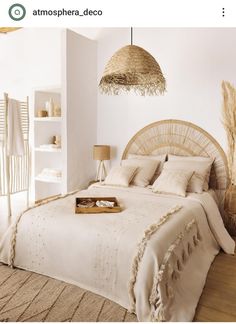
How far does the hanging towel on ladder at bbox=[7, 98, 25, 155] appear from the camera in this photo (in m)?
3.86

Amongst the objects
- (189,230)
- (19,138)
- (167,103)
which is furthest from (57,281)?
(167,103)

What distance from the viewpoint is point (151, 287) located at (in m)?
1.84

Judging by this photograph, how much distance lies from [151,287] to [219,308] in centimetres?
54

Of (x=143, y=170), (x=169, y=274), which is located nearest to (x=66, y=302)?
(x=169, y=274)

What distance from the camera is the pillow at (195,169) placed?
3.20 metres

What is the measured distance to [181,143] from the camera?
3742 millimetres

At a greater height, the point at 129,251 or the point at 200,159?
the point at 200,159

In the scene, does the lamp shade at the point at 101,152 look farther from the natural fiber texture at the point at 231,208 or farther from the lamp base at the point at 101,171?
the natural fiber texture at the point at 231,208

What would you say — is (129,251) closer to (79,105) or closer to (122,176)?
(122,176)

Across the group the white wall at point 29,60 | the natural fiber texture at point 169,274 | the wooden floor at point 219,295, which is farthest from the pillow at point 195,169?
the white wall at point 29,60

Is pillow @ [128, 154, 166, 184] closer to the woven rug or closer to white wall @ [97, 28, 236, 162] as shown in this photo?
white wall @ [97, 28, 236, 162]

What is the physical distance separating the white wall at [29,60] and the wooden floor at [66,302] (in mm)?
3183

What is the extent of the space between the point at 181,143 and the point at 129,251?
6.91 ft

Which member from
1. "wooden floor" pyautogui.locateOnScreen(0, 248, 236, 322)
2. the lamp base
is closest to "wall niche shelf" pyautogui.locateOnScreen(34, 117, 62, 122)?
the lamp base
